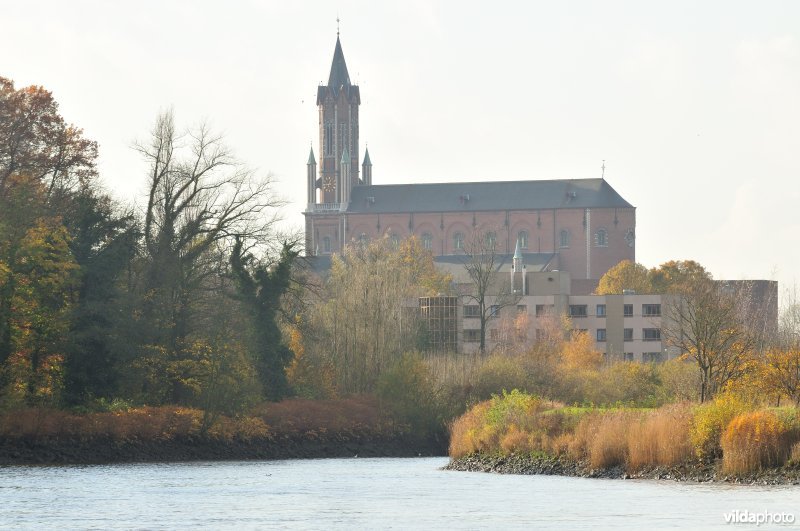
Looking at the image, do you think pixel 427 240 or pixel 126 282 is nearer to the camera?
pixel 126 282

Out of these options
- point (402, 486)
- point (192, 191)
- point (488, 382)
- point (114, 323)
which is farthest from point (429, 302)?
point (402, 486)

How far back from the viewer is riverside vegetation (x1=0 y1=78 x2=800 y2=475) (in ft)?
167

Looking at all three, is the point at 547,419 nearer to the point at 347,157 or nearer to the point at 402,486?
the point at 402,486

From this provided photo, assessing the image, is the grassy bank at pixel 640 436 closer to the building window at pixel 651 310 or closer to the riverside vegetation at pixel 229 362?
the riverside vegetation at pixel 229 362

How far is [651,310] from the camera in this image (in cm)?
12800

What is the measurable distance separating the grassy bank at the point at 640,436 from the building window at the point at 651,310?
72465mm

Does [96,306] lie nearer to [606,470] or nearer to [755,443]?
[606,470]

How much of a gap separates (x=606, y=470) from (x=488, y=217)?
14420 cm

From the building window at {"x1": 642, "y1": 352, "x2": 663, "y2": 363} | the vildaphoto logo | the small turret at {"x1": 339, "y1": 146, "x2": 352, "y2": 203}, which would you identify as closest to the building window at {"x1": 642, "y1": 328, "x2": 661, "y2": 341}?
the building window at {"x1": 642, "y1": 352, "x2": 663, "y2": 363}

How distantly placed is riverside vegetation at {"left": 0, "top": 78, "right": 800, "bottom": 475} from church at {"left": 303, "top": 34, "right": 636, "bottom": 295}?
98.6m

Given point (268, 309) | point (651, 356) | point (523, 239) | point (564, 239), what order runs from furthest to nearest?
point (523, 239) < point (564, 239) < point (651, 356) < point (268, 309)

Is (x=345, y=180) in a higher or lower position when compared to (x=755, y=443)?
higher

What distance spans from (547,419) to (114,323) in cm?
1881

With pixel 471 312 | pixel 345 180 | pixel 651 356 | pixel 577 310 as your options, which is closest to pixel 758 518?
pixel 471 312
